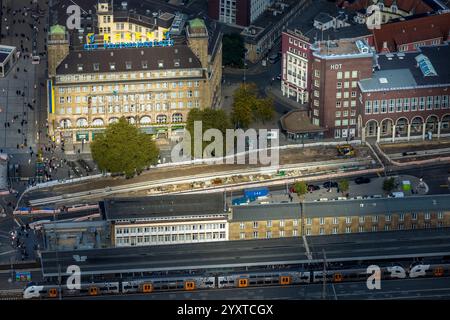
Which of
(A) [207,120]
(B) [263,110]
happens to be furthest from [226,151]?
(B) [263,110]

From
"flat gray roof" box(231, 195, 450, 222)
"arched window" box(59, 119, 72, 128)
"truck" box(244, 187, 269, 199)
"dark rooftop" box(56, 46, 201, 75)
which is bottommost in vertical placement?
"flat gray roof" box(231, 195, 450, 222)

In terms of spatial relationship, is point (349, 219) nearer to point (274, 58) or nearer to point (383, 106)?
point (383, 106)

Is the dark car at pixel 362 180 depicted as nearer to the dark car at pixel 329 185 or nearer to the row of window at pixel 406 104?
the dark car at pixel 329 185

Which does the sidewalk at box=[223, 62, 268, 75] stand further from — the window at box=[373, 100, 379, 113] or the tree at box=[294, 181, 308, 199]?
the tree at box=[294, 181, 308, 199]

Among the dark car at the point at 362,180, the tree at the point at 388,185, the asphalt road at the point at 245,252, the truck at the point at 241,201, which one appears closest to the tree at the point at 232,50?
the dark car at the point at 362,180

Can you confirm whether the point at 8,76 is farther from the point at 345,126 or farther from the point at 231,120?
the point at 345,126

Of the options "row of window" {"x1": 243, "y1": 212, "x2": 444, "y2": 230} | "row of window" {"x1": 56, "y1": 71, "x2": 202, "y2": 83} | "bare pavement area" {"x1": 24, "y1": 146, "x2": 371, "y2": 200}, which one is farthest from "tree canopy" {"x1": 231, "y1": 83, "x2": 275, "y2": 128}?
"row of window" {"x1": 243, "y1": 212, "x2": 444, "y2": 230}
